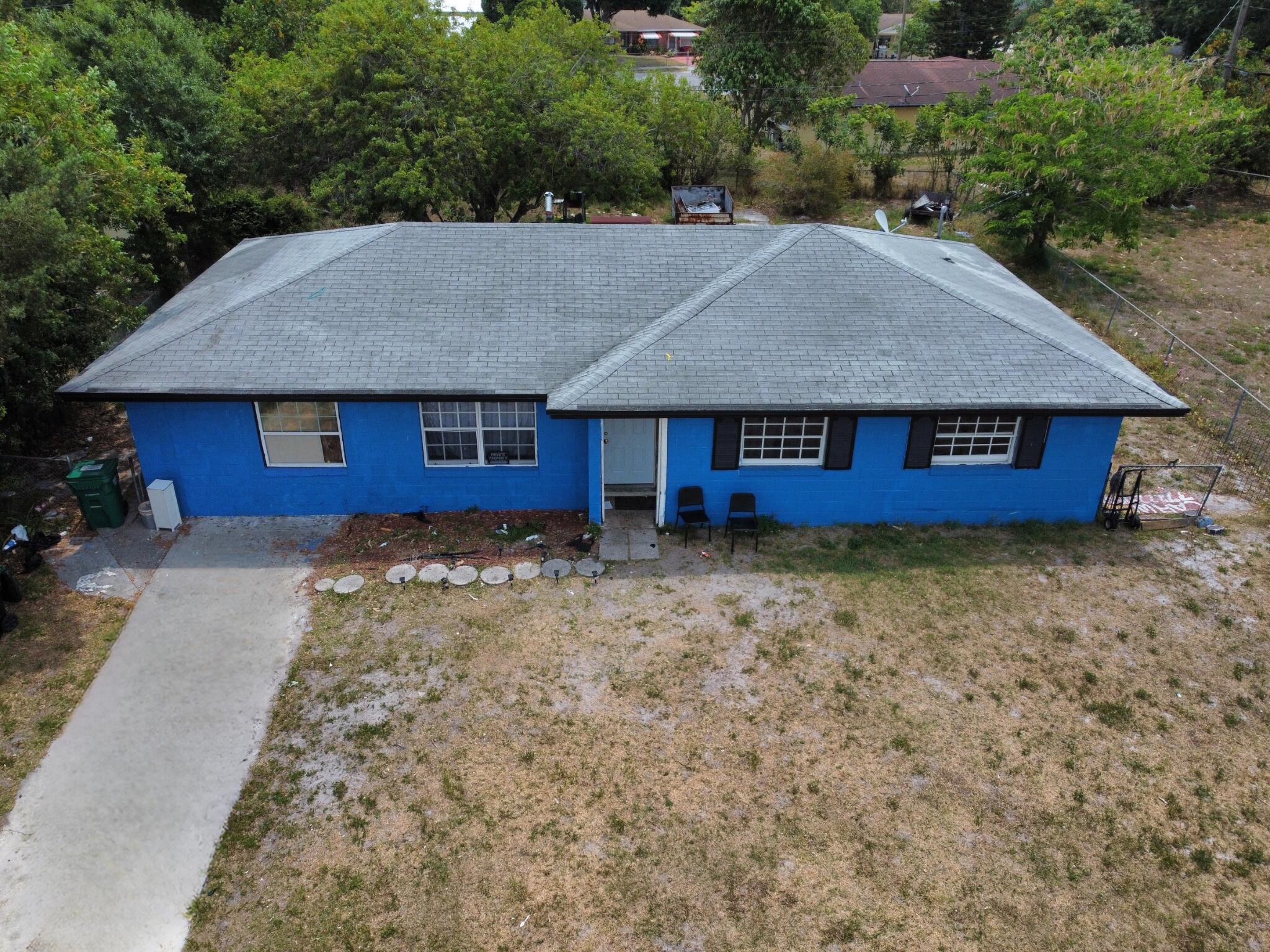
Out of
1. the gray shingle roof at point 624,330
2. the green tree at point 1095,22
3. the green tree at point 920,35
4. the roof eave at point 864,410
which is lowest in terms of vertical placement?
the roof eave at point 864,410

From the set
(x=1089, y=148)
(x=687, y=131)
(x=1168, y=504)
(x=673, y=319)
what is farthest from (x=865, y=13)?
(x=673, y=319)

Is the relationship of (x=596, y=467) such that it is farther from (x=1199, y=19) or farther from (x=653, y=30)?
(x=653, y=30)

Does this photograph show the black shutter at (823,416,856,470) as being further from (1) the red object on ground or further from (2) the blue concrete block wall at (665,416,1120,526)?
(1) the red object on ground

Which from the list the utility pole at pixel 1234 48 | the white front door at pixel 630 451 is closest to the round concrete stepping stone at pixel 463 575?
the white front door at pixel 630 451

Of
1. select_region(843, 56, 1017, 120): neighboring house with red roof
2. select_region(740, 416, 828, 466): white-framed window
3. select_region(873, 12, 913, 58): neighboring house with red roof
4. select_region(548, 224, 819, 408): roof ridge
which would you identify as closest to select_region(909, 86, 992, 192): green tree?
select_region(843, 56, 1017, 120): neighboring house with red roof

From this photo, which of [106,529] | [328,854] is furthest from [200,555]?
[328,854]

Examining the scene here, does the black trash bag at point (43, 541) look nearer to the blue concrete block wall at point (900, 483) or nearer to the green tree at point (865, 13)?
the blue concrete block wall at point (900, 483)
